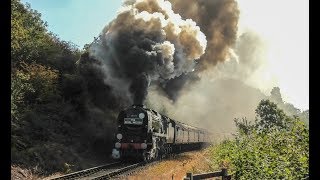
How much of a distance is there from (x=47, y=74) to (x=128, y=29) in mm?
7087

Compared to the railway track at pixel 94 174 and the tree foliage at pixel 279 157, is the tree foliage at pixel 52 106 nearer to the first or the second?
the railway track at pixel 94 174

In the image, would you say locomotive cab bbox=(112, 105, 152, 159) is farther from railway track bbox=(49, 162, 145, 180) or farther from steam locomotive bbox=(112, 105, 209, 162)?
railway track bbox=(49, 162, 145, 180)

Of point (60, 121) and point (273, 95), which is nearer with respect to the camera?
point (60, 121)

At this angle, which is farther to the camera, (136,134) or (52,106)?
(52,106)

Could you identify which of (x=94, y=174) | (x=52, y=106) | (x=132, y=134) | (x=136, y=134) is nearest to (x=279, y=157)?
(x=94, y=174)

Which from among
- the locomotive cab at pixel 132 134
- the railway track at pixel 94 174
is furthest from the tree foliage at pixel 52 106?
the locomotive cab at pixel 132 134

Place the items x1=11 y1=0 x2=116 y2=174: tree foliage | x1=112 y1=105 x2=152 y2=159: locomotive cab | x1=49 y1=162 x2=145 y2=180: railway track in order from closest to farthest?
x1=49 y1=162 x2=145 y2=180: railway track < x1=11 y1=0 x2=116 y2=174: tree foliage < x1=112 y1=105 x2=152 y2=159: locomotive cab

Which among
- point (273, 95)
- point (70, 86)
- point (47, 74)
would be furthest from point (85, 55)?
point (273, 95)

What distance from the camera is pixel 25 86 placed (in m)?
26.7

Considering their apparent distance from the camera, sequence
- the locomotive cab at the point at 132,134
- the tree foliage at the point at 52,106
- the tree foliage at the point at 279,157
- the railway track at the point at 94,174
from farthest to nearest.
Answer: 1. the locomotive cab at the point at 132,134
2. the tree foliage at the point at 52,106
3. the railway track at the point at 94,174
4. the tree foliage at the point at 279,157

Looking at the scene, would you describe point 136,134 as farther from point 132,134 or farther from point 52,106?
point 52,106

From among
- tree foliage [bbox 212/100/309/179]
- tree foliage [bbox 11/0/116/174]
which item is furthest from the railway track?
tree foliage [bbox 212/100/309/179]

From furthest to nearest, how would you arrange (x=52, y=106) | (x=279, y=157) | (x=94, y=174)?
(x=52, y=106), (x=94, y=174), (x=279, y=157)

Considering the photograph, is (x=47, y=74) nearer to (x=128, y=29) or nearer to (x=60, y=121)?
(x=60, y=121)
